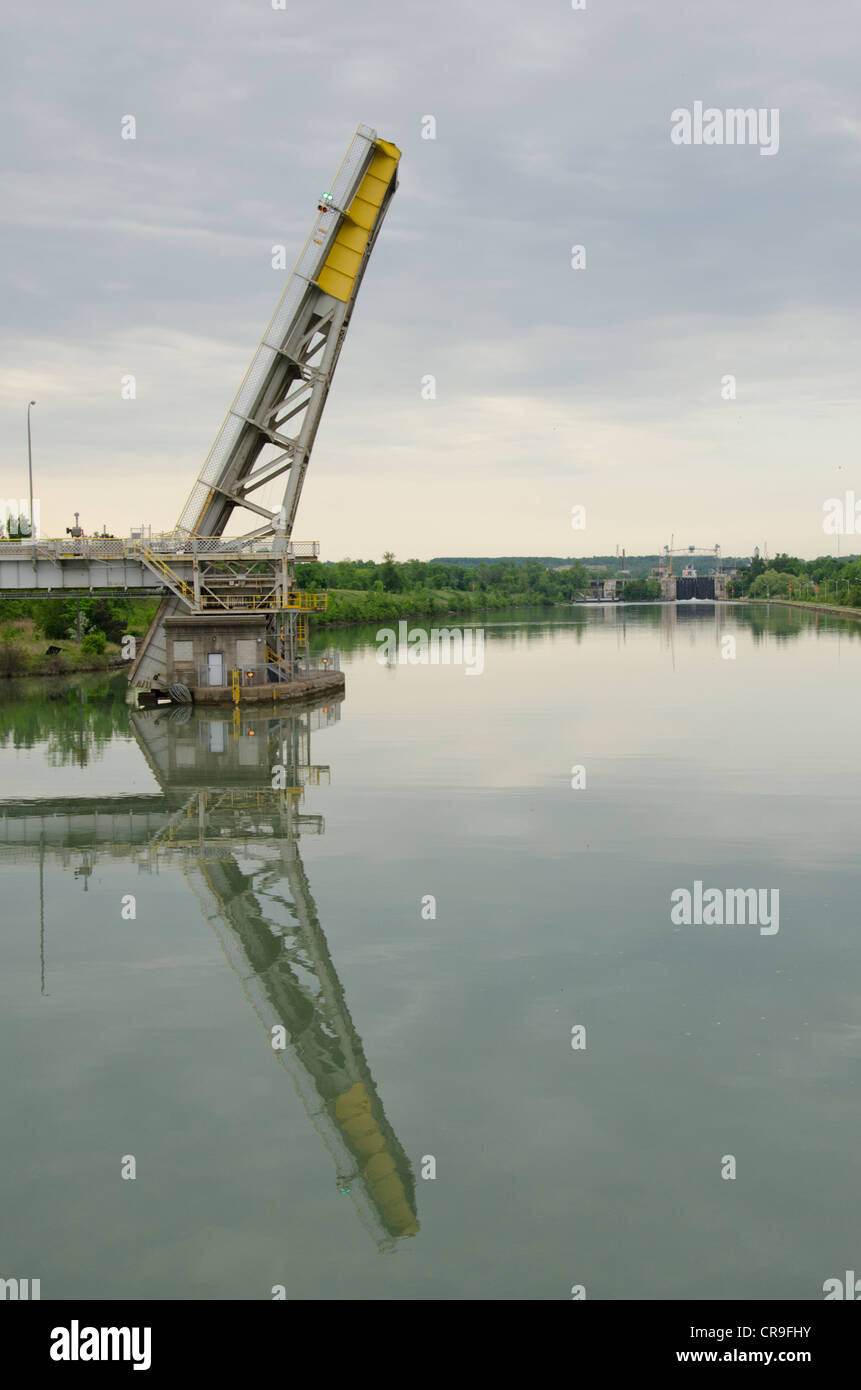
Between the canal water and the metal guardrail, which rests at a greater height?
the metal guardrail

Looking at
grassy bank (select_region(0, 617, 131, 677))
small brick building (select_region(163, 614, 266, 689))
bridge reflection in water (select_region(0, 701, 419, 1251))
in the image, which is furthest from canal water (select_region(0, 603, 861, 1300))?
grassy bank (select_region(0, 617, 131, 677))

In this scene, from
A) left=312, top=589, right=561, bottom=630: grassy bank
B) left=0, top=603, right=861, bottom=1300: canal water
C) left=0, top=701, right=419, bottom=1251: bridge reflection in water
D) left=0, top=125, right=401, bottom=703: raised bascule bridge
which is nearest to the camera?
left=0, top=603, right=861, bottom=1300: canal water

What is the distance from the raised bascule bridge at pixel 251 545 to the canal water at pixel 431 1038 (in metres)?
14.6

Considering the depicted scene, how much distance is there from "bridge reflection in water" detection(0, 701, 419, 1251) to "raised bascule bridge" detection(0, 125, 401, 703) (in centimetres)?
435

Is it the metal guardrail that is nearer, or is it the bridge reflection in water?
the bridge reflection in water

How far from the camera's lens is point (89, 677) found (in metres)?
52.9

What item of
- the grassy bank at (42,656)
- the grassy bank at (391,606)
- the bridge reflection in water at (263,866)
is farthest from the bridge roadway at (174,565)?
the grassy bank at (391,606)

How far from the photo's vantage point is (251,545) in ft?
129

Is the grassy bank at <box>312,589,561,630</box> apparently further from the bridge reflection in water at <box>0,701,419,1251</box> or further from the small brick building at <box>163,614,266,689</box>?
the bridge reflection in water at <box>0,701,419,1251</box>

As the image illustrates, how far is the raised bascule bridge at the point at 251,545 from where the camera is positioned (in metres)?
38.2

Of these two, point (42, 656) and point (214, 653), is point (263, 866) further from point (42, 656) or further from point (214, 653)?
point (42, 656)

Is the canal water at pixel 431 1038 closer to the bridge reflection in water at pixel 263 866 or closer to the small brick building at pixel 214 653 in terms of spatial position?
the bridge reflection in water at pixel 263 866

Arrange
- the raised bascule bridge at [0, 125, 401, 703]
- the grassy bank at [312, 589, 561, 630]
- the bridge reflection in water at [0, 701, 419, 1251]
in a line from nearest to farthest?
the bridge reflection in water at [0, 701, 419, 1251], the raised bascule bridge at [0, 125, 401, 703], the grassy bank at [312, 589, 561, 630]

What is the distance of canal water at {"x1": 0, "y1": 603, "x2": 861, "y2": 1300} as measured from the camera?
25.4 ft
